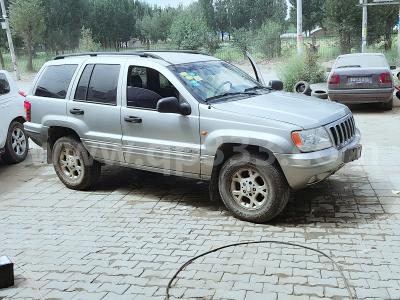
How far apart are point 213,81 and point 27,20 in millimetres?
40029

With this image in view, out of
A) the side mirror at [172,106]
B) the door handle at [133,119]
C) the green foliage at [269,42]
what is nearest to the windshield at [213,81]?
the side mirror at [172,106]

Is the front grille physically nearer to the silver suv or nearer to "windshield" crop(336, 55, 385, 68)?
the silver suv

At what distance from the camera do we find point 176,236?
501 centimetres

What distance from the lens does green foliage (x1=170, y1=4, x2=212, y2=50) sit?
39.2 meters

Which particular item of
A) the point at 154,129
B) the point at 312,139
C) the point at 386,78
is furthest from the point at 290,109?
the point at 386,78

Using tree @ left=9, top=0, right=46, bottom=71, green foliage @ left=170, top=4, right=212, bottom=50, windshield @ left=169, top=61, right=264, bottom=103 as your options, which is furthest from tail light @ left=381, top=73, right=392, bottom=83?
tree @ left=9, top=0, right=46, bottom=71

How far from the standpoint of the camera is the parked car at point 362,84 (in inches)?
466

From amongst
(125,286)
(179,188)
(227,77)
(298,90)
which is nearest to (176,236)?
(125,286)

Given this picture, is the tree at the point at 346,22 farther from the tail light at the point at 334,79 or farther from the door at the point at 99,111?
the door at the point at 99,111

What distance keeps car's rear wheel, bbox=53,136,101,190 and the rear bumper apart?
7694 mm

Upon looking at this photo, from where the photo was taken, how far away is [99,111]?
6.15m

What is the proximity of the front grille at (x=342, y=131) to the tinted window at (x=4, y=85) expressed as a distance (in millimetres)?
6397

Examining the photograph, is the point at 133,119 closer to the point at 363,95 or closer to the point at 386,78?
the point at 363,95

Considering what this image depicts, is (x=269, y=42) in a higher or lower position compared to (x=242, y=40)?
lower
